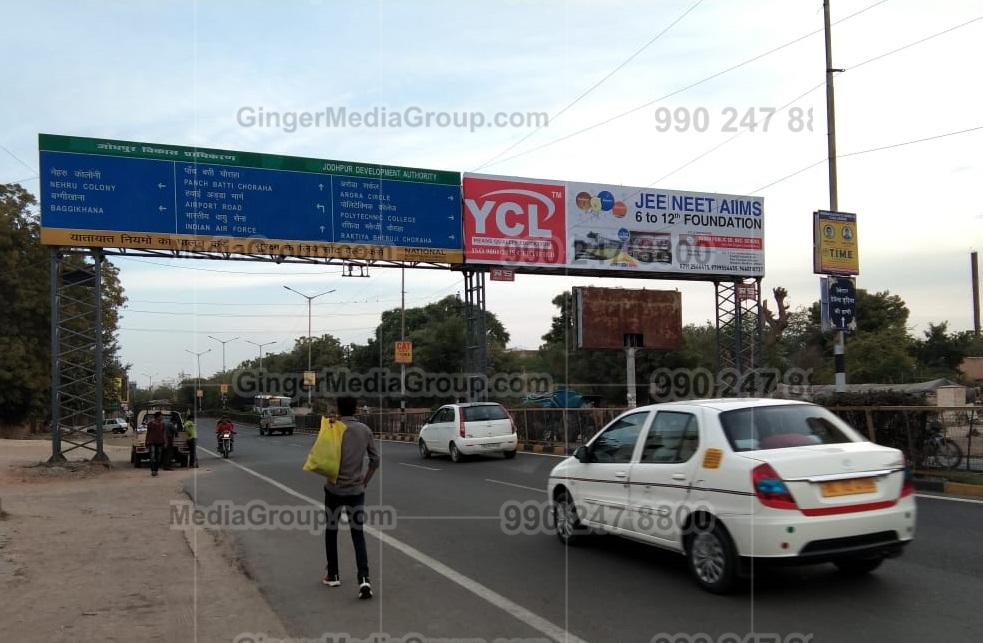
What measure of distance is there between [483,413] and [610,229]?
32.0 feet

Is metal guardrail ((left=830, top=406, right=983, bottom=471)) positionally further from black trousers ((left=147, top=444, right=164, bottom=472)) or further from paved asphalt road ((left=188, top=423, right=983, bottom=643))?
black trousers ((left=147, top=444, right=164, bottom=472))

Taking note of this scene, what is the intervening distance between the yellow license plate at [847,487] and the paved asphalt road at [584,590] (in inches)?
32.5

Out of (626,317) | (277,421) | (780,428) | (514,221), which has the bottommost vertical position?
(277,421)

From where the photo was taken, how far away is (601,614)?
5992 mm

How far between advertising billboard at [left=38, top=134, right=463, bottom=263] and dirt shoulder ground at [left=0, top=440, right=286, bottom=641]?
10.2 metres

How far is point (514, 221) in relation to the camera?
26516 millimetres

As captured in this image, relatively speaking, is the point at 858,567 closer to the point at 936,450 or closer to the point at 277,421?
the point at 936,450

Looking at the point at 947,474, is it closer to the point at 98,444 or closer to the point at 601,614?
the point at 601,614

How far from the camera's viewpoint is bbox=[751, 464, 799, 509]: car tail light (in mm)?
5930

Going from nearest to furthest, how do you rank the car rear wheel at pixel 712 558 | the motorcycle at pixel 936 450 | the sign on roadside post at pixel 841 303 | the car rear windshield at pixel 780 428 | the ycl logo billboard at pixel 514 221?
the car rear wheel at pixel 712 558
the car rear windshield at pixel 780 428
the motorcycle at pixel 936 450
the sign on roadside post at pixel 841 303
the ycl logo billboard at pixel 514 221
